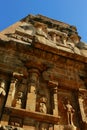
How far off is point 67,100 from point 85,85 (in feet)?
3.66

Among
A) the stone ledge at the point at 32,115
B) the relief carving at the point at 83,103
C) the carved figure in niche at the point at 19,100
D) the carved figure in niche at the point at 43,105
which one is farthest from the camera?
the relief carving at the point at 83,103

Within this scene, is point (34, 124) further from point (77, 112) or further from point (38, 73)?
point (38, 73)

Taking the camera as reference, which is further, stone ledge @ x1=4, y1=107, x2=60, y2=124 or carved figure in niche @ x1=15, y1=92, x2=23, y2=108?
carved figure in niche @ x1=15, y1=92, x2=23, y2=108

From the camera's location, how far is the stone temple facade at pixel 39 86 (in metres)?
5.02

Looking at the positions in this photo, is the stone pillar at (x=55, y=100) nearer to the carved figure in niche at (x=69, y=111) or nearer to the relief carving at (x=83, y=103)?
the carved figure in niche at (x=69, y=111)

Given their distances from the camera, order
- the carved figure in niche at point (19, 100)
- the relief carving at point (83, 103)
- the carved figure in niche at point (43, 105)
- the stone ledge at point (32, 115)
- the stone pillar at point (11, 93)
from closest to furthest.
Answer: the stone ledge at point (32, 115) < the stone pillar at point (11, 93) < the carved figure in niche at point (19, 100) < the carved figure in niche at point (43, 105) < the relief carving at point (83, 103)

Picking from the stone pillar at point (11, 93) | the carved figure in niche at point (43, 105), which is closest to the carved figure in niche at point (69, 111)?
the carved figure in niche at point (43, 105)

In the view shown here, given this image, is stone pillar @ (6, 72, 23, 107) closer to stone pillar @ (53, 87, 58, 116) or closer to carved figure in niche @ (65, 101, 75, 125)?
stone pillar @ (53, 87, 58, 116)

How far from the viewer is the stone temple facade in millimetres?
5020

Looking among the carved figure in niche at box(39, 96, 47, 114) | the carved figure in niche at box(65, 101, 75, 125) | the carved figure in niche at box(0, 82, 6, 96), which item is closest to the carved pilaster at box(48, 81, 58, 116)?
the carved figure in niche at box(39, 96, 47, 114)

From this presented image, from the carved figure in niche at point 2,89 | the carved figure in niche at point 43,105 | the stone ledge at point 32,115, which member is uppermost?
the carved figure in niche at point 2,89

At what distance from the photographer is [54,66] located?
7.20 meters

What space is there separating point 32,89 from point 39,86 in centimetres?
52

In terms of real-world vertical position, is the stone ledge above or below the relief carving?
below
